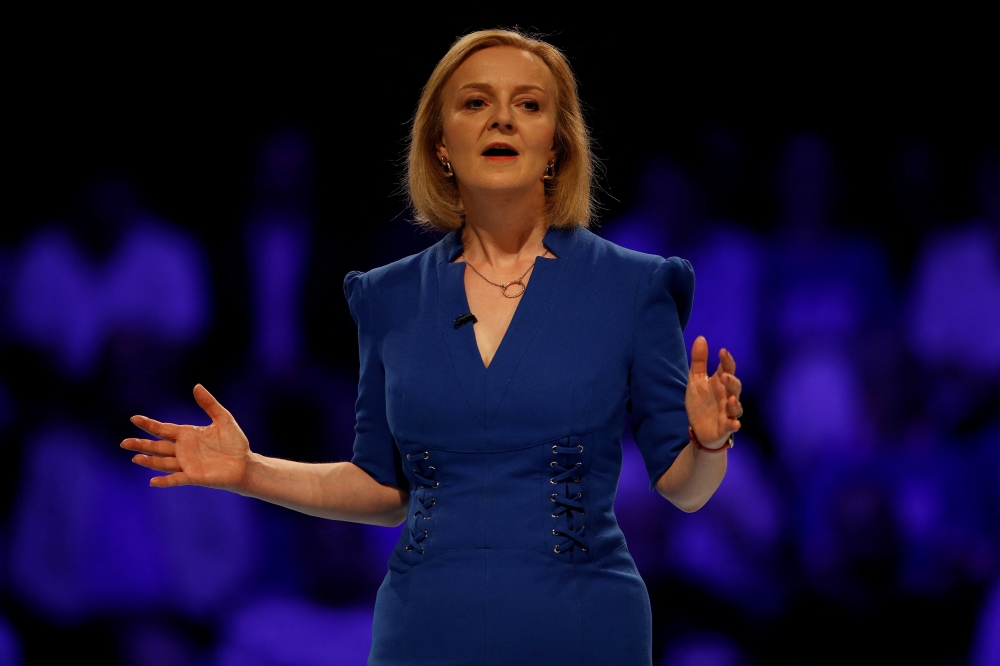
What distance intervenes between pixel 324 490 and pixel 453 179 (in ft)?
1.70

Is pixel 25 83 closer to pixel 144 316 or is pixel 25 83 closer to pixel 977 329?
pixel 144 316

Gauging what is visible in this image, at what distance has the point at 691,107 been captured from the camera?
2.96m

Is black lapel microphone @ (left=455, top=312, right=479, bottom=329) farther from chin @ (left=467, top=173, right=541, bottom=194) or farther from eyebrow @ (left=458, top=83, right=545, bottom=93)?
eyebrow @ (left=458, top=83, right=545, bottom=93)

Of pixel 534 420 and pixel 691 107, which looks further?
pixel 691 107

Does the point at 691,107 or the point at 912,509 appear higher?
the point at 691,107

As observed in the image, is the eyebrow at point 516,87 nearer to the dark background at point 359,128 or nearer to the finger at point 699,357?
the finger at point 699,357

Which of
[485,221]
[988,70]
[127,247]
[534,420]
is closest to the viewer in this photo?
[534,420]

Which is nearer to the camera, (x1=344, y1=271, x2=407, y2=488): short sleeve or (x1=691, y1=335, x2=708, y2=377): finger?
(x1=691, y1=335, x2=708, y2=377): finger

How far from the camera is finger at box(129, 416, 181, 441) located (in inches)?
58.0

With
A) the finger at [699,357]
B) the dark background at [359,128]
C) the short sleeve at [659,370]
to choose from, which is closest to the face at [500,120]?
the short sleeve at [659,370]

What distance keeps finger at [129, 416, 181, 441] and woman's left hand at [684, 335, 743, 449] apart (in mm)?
699

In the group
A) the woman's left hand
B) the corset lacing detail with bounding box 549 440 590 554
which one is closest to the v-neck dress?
the corset lacing detail with bounding box 549 440 590 554

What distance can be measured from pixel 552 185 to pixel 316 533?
1.62 meters

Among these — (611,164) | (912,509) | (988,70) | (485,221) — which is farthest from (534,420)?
(988,70)
